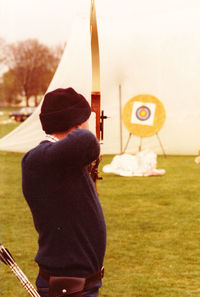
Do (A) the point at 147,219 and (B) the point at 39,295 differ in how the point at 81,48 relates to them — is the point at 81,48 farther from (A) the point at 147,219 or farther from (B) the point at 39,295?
(B) the point at 39,295

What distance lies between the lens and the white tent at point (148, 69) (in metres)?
8.73

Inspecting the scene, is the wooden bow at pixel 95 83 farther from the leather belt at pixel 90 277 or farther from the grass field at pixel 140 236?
the grass field at pixel 140 236

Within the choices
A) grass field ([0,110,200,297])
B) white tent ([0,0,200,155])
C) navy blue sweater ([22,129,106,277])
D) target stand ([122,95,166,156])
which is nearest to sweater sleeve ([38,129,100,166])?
navy blue sweater ([22,129,106,277])

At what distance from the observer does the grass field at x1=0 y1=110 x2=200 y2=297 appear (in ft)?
8.38

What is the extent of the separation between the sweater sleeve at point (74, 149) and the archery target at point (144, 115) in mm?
7122

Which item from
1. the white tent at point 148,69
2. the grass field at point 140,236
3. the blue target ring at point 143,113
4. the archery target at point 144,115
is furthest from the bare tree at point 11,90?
the grass field at point 140,236

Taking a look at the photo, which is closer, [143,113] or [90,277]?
[90,277]

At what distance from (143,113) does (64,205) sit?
7.11 m

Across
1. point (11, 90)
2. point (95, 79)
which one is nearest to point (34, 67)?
point (11, 90)

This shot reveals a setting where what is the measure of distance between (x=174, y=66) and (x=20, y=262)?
6.44 m

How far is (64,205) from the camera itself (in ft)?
4.03

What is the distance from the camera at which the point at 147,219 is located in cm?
389

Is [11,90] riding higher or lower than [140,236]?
lower

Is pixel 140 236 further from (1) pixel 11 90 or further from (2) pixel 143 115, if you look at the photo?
(1) pixel 11 90
